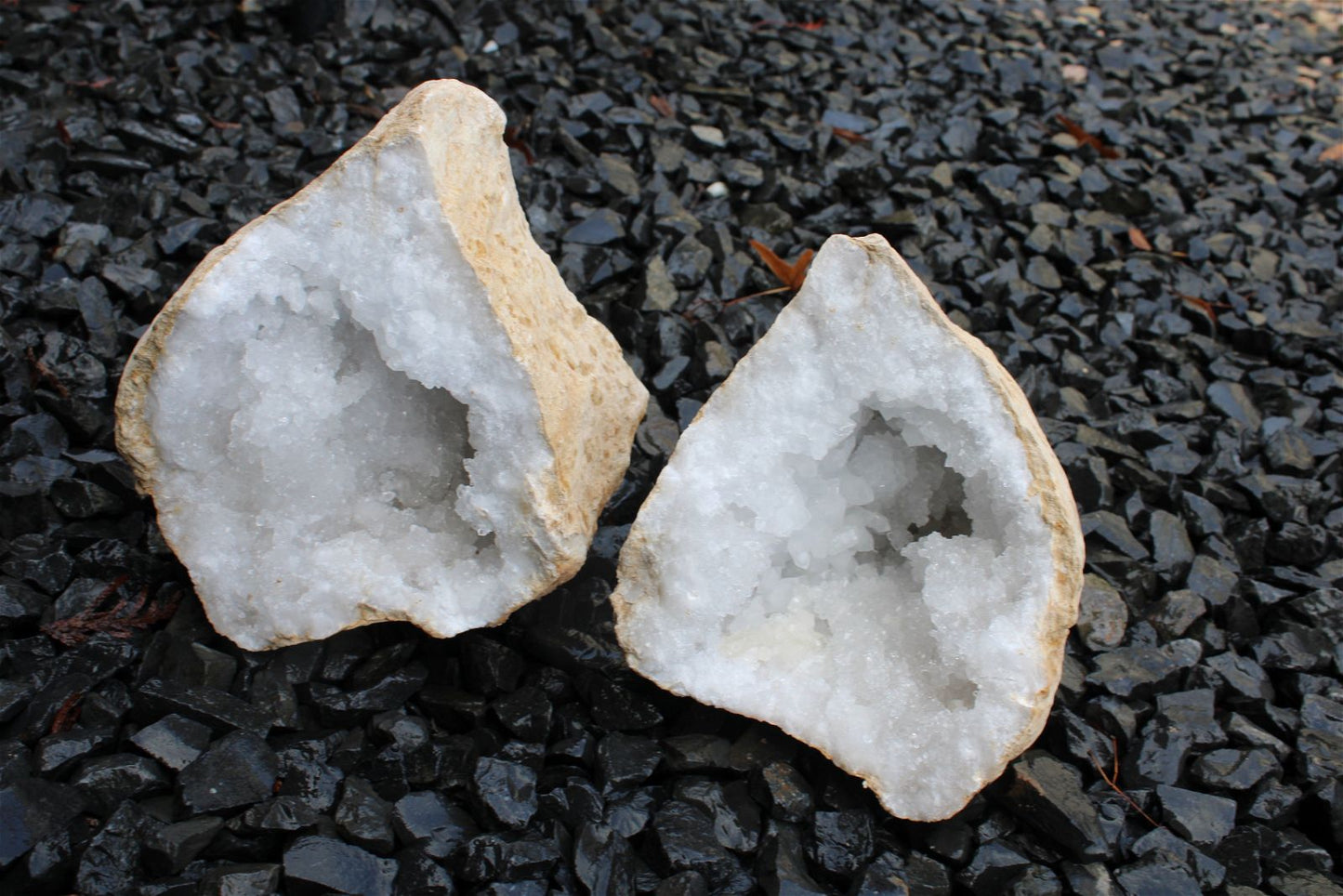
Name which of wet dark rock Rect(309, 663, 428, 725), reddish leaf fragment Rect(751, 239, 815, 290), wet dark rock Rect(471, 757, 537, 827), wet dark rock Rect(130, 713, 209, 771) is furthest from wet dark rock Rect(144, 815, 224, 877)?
reddish leaf fragment Rect(751, 239, 815, 290)

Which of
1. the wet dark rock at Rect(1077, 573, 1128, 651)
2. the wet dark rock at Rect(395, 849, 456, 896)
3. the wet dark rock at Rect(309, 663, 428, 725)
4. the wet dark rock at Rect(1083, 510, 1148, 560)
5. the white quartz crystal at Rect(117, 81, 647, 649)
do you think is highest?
the white quartz crystal at Rect(117, 81, 647, 649)

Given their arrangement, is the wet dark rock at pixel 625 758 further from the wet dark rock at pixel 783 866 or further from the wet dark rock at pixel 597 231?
the wet dark rock at pixel 597 231

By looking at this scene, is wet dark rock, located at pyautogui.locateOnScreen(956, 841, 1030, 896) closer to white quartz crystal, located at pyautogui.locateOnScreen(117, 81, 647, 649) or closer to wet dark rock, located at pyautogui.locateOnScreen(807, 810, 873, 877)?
wet dark rock, located at pyautogui.locateOnScreen(807, 810, 873, 877)

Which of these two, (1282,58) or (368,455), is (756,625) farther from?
(1282,58)

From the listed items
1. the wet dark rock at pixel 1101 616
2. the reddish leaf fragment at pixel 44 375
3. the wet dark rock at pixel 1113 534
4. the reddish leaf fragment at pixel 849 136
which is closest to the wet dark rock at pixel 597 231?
the reddish leaf fragment at pixel 849 136

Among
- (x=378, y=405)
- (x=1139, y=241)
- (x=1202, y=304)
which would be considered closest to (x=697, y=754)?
(x=378, y=405)

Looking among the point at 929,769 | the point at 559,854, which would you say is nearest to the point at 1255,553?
the point at 929,769

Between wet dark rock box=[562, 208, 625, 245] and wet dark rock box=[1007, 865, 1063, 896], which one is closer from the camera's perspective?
wet dark rock box=[1007, 865, 1063, 896]

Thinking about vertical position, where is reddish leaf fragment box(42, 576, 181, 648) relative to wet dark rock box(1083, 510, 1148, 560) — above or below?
above
